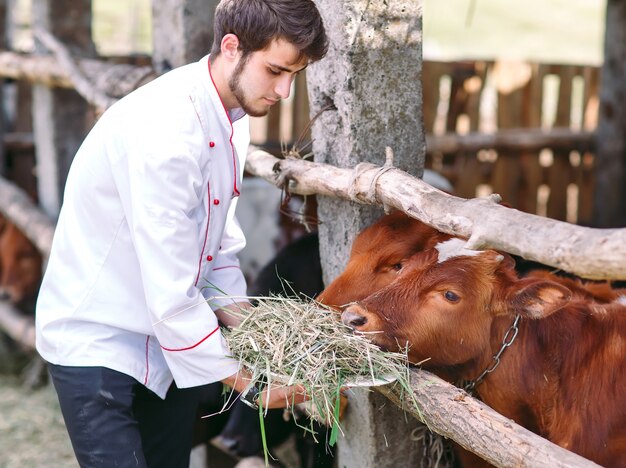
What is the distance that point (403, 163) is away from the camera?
312 centimetres

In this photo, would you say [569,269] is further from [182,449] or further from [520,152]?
[520,152]

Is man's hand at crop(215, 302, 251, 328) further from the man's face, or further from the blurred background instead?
the blurred background

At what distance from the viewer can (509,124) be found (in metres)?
8.05

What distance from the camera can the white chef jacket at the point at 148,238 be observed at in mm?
2404

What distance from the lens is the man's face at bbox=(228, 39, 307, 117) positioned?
2.49 m

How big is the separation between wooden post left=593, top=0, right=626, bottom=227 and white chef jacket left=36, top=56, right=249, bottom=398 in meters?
5.71

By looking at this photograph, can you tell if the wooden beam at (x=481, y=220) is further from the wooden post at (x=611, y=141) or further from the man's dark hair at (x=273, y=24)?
the wooden post at (x=611, y=141)

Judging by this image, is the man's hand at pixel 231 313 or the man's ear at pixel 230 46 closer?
the man's ear at pixel 230 46

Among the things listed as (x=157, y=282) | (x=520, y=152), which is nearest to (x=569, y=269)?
(x=157, y=282)

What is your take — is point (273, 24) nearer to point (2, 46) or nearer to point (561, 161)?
point (2, 46)

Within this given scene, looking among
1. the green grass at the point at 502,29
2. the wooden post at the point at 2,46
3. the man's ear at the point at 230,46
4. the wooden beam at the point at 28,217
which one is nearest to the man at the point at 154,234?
the man's ear at the point at 230,46

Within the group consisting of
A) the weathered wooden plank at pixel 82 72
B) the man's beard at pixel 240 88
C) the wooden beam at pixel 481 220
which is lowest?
the wooden beam at pixel 481 220

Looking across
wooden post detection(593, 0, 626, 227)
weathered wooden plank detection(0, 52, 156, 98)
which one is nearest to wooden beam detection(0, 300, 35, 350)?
weathered wooden plank detection(0, 52, 156, 98)

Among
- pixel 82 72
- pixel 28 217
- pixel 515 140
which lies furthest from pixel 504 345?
pixel 515 140
